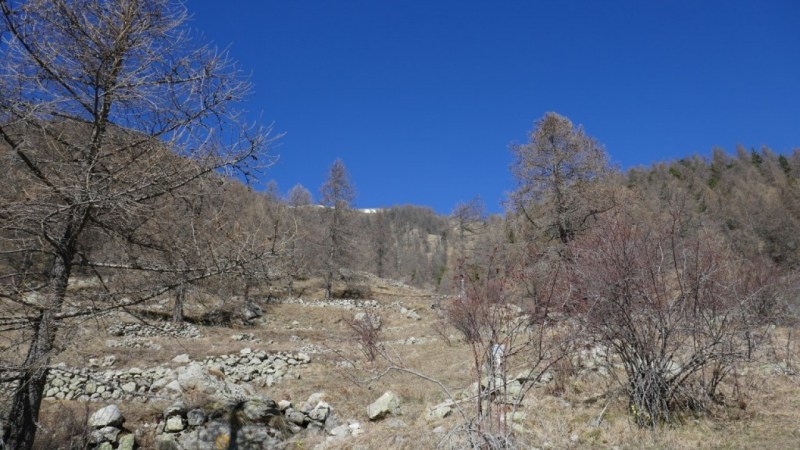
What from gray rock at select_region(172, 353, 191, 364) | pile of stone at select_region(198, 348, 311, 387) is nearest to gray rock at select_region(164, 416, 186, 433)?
pile of stone at select_region(198, 348, 311, 387)

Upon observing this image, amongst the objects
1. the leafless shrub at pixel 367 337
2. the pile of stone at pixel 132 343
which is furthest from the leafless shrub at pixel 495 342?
the pile of stone at pixel 132 343

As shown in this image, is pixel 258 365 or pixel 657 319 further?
pixel 258 365

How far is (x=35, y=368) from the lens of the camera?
150 inches

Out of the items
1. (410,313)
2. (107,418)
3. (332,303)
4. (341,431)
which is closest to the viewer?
(107,418)

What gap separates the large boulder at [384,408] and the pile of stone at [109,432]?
3892 mm

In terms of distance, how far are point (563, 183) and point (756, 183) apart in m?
72.7

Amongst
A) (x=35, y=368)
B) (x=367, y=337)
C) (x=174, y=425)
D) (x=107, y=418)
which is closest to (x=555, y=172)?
(x=367, y=337)

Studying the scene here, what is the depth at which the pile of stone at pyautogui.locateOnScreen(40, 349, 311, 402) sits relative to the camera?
31.0ft

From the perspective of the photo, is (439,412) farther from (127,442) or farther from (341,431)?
(127,442)

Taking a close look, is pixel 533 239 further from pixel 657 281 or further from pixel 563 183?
pixel 657 281

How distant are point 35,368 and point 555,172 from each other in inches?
601

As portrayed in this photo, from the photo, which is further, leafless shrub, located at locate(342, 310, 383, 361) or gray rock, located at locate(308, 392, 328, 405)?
leafless shrub, located at locate(342, 310, 383, 361)

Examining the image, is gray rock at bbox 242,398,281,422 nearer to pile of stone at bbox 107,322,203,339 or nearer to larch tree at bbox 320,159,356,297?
pile of stone at bbox 107,322,203,339

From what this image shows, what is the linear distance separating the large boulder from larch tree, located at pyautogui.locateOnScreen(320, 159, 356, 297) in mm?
23699
